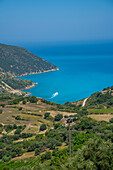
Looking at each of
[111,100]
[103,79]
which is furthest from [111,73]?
[111,100]

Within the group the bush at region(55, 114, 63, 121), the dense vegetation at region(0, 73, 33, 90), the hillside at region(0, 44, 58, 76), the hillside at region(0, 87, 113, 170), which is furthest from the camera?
the hillside at region(0, 44, 58, 76)

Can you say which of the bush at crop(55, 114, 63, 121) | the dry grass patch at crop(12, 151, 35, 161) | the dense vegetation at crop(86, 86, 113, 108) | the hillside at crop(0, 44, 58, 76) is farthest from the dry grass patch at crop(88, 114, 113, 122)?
the hillside at crop(0, 44, 58, 76)

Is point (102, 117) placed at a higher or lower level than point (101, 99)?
lower

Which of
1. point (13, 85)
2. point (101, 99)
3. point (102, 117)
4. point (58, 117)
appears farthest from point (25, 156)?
point (13, 85)

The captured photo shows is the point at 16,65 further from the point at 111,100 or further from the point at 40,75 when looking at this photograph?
the point at 111,100

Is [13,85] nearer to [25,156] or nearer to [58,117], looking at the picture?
[58,117]

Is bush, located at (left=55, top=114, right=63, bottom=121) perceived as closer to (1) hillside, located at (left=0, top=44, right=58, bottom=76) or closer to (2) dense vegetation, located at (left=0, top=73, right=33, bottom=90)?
(2) dense vegetation, located at (left=0, top=73, right=33, bottom=90)

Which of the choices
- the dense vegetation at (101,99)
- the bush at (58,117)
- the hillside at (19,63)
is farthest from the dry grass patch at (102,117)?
the hillside at (19,63)

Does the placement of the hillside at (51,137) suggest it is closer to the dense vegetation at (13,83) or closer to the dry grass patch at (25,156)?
the dry grass patch at (25,156)
